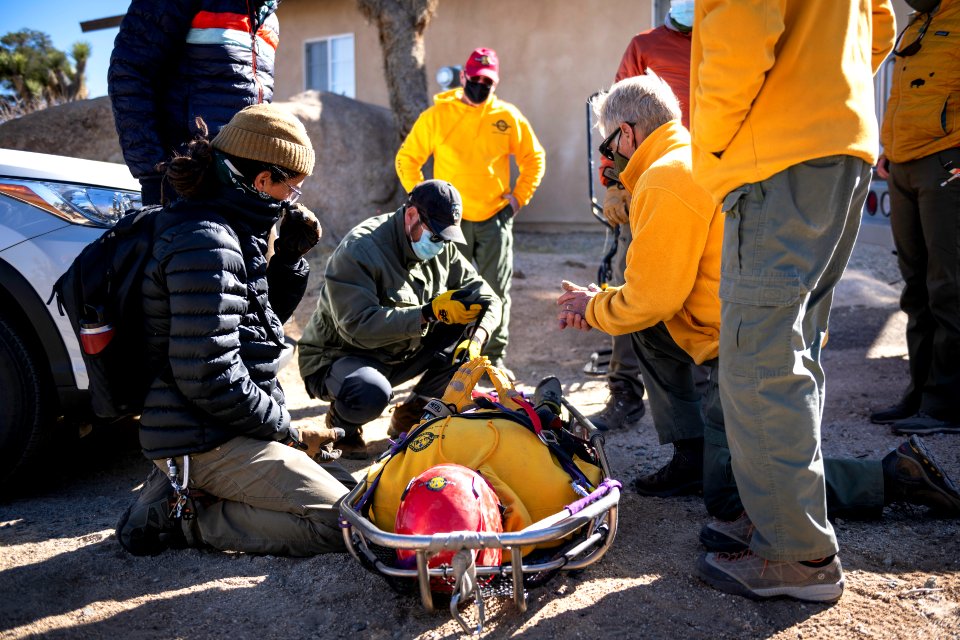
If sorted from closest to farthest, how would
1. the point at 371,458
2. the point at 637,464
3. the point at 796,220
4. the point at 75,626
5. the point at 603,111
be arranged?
1. the point at 796,220
2. the point at 75,626
3. the point at 603,111
4. the point at 637,464
5. the point at 371,458

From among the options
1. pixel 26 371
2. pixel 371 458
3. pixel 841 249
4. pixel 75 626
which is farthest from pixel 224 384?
pixel 841 249

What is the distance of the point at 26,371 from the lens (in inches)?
139

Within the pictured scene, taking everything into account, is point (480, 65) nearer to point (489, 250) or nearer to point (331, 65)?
point (489, 250)

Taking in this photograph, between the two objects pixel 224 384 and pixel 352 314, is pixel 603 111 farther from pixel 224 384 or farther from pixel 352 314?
pixel 224 384

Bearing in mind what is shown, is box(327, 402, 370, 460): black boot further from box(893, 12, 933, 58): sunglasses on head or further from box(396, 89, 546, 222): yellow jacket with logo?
box(893, 12, 933, 58): sunglasses on head

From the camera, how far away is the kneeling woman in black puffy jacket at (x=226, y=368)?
2.87m

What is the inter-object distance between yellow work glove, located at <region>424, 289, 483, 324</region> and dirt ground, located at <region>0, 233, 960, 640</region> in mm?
1065

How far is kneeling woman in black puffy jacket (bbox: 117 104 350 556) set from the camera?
2.87 metres

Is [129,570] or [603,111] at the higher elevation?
[603,111]

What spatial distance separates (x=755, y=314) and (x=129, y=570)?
7.75 ft

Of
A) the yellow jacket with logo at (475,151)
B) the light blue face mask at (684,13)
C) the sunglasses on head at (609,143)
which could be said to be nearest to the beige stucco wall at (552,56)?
the yellow jacket with logo at (475,151)

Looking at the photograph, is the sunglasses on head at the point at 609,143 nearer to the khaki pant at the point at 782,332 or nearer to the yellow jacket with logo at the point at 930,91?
the khaki pant at the point at 782,332

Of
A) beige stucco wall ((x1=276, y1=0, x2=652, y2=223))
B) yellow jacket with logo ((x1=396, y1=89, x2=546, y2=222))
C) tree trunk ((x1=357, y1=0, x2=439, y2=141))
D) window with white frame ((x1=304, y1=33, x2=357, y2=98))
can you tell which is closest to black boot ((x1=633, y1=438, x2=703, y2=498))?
yellow jacket with logo ((x1=396, y1=89, x2=546, y2=222))

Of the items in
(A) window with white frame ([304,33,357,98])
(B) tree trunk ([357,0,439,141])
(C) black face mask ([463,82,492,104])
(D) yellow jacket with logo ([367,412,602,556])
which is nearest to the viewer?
(D) yellow jacket with logo ([367,412,602,556])
